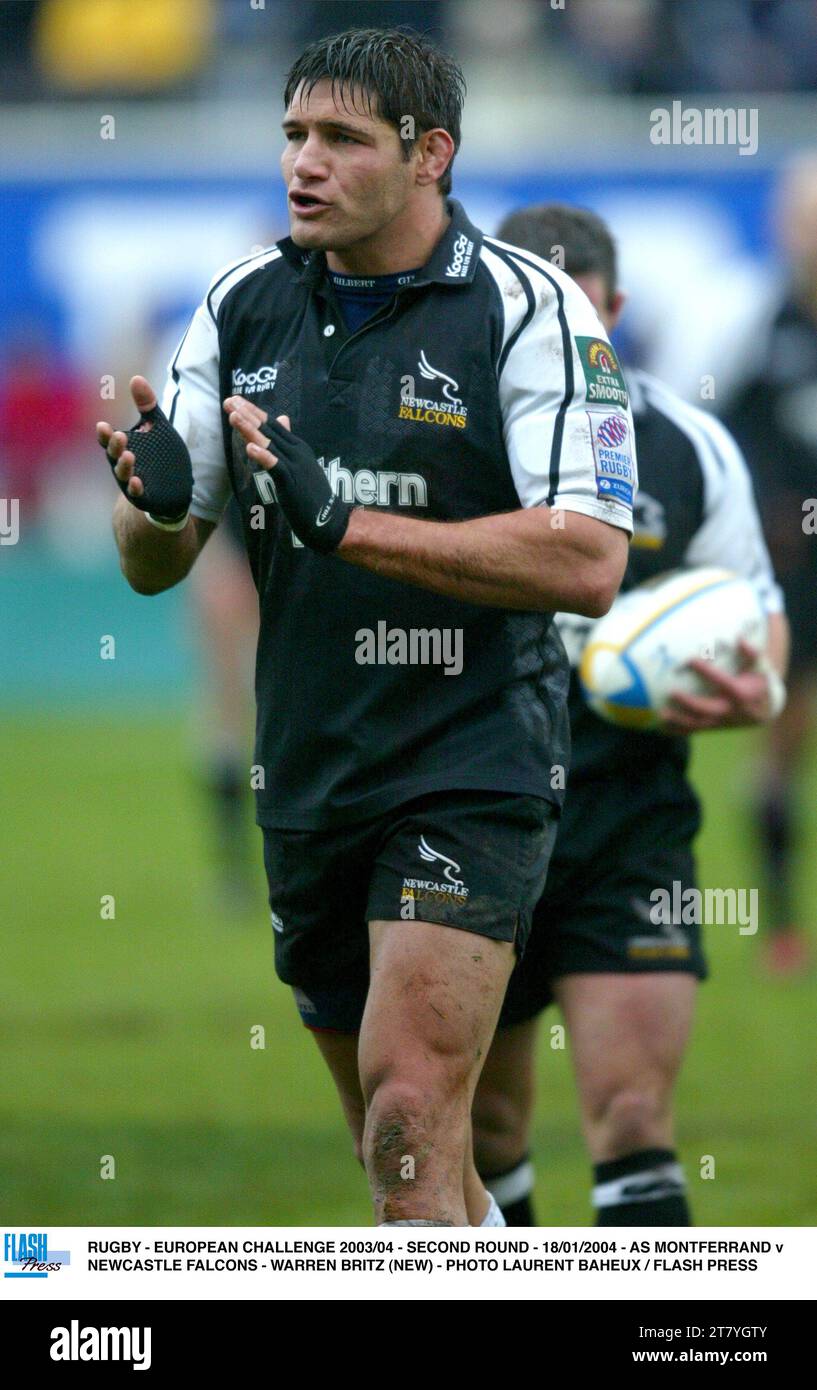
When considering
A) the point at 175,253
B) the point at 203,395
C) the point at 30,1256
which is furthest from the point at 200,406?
the point at 175,253

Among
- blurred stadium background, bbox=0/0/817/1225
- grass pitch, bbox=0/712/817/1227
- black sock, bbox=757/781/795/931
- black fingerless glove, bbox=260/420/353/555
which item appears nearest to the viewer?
black fingerless glove, bbox=260/420/353/555

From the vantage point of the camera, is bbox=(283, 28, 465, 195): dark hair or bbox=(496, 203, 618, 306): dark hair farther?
bbox=(496, 203, 618, 306): dark hair

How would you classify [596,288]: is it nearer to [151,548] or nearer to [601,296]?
[601,296]

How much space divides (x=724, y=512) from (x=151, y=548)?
1504 millimetres

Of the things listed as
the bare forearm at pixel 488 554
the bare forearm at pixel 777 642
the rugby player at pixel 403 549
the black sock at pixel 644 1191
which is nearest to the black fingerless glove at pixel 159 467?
the rugby player at pixel 403 549

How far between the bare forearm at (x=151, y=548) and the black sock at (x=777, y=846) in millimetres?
5027

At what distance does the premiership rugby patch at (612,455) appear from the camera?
3959mm

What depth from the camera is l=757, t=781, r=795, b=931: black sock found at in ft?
29.2

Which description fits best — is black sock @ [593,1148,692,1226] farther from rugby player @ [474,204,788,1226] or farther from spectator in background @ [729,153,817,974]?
spectator in background @ [729,153,817,974]

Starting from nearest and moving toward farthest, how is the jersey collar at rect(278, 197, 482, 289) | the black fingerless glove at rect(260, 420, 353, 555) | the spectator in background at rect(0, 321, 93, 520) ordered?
1. the black fingerless glove at rect(260, 420, 353, 555)
2. the jersey collar at rect(278, 197, 482, 289)
3. the spectator in background at rect(0, 321, 93, 520)

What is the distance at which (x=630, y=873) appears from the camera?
16.3ft

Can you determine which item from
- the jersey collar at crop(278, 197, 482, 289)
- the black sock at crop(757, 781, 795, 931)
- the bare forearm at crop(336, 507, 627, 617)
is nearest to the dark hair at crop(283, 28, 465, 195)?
the jersey collar at crop(278, 197, 482, 289)

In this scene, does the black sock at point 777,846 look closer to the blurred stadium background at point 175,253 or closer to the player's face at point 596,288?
the blurred stadium background at point 175,253
